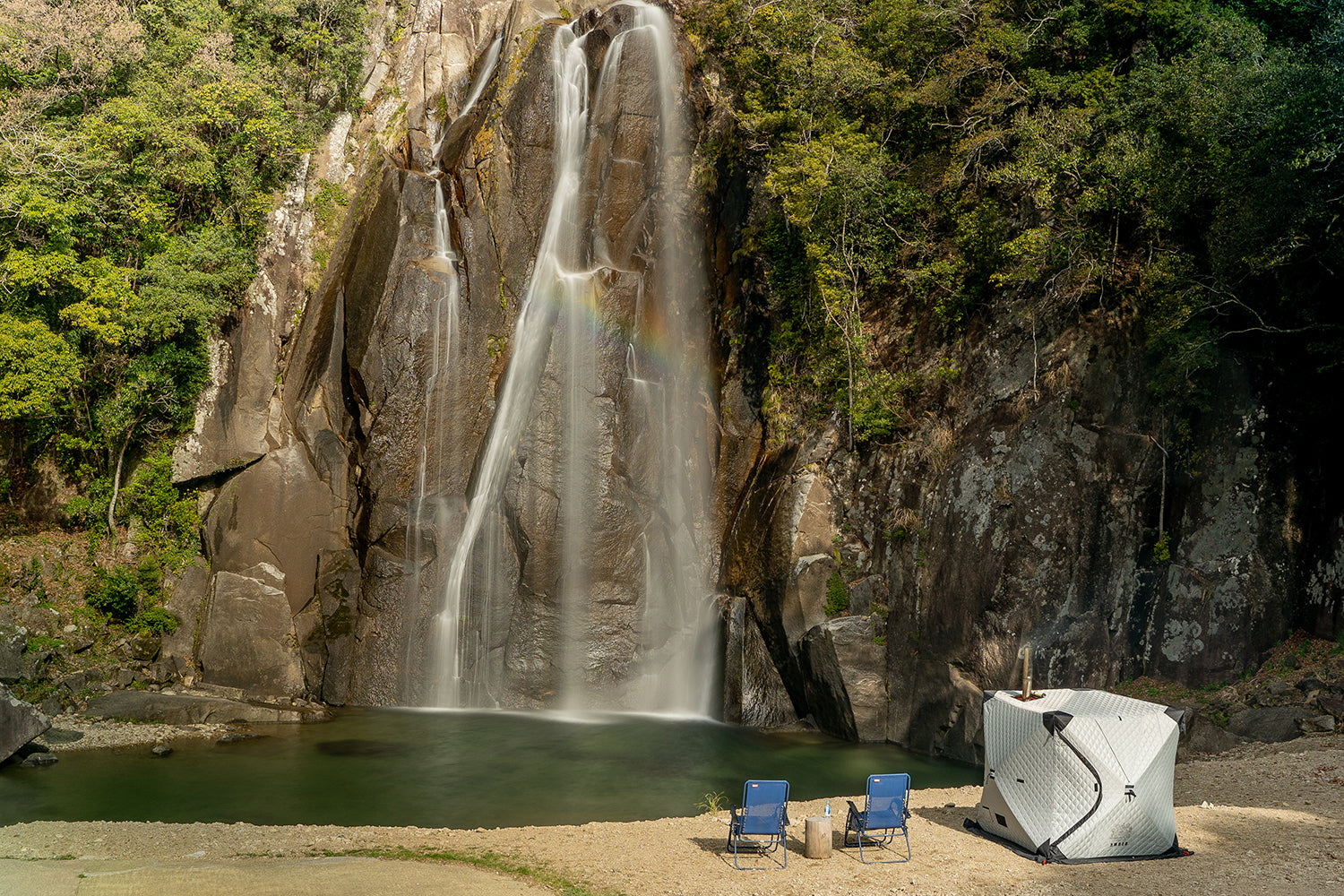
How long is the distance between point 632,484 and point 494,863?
1252cm

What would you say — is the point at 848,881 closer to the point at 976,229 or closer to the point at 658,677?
the point at 658,677

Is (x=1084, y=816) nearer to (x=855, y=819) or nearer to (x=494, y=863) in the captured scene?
(x=855, y=819)

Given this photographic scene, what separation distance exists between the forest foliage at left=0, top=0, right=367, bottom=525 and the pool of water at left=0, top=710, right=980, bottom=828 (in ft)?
32.9

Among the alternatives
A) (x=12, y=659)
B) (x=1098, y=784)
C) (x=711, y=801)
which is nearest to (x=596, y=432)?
(x=711, y=801)

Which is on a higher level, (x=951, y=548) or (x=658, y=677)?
(x=951, y=548)

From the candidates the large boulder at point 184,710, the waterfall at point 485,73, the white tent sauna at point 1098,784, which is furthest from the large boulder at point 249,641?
the white tent sauna at point 1098,784

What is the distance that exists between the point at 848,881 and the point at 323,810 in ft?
28.2

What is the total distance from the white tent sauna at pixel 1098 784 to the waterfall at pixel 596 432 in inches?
442

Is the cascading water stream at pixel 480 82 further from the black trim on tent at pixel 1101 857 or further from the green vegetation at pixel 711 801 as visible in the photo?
the black trim on tent at pixel 1101 857

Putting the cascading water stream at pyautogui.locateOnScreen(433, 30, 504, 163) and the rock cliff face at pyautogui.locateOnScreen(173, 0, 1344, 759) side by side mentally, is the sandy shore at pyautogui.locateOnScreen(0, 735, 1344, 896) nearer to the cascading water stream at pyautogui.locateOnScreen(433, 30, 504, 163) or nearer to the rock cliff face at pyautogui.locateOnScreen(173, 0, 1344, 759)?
the rock cliff face at pyautogui.locateOnScreen(173, 0, 1344, 759)

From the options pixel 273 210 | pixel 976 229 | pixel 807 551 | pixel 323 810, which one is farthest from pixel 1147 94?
pixel 273 210

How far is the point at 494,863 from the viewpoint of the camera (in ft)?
32.9

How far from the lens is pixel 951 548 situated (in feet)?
56.5

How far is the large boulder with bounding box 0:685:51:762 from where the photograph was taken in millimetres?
14898
